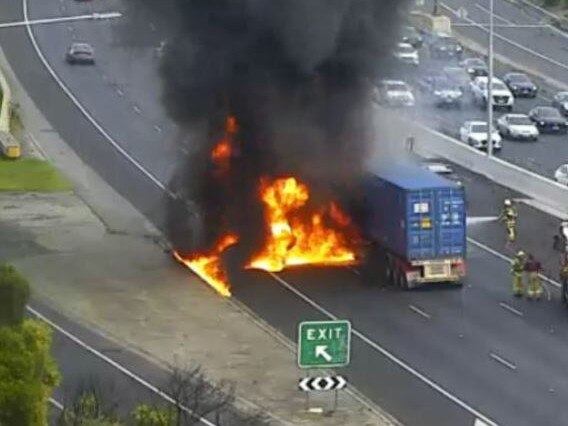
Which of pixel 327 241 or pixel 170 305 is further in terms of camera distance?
pixel 327 241

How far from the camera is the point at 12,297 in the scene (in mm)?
18359

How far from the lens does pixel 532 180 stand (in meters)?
50.2

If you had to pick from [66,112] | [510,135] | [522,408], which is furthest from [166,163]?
[522,408]

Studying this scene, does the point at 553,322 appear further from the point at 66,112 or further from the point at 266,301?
the point at 66,112

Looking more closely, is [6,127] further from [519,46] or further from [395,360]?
[519,46]

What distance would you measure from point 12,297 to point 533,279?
19.9m

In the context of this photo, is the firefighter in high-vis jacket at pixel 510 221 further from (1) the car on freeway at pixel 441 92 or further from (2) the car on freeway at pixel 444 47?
(2) the car on freeway at pixel 444 47

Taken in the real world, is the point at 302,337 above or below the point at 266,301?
above

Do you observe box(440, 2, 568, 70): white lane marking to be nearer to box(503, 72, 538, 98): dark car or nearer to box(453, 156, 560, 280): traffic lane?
box(503, 72, 538, 98): dark car

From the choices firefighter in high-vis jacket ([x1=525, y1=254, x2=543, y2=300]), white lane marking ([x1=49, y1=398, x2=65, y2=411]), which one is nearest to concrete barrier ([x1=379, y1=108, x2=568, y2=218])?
firefighter in high-vis jacket ([x1=525, y1=254, x2=543, y2=300])

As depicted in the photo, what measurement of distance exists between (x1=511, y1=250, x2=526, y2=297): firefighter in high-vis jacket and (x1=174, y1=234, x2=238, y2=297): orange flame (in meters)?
6.11

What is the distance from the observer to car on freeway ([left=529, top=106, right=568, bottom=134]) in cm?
6216

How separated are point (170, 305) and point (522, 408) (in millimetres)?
9378

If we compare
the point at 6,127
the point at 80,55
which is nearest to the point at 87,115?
the point at 6,127
